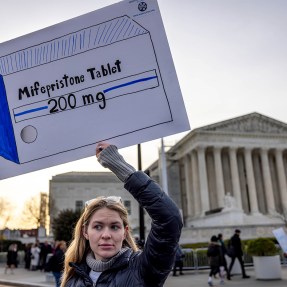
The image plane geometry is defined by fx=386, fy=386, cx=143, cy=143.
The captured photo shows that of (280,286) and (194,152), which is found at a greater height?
(194,152)

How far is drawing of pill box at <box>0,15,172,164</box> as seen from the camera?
2512 mm

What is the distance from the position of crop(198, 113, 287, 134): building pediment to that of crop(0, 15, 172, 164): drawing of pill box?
5254 cm

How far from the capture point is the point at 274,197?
2309 inches

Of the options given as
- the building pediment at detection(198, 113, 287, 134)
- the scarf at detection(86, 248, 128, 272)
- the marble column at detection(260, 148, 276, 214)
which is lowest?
the marble column at detection(260, 148, 276, 214)

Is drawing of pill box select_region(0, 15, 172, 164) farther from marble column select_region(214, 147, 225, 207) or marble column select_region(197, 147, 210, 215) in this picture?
marble column select_region(197, 147, 210, 215)

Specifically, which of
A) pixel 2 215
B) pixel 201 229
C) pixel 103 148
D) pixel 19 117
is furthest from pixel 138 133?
pixel 2 215

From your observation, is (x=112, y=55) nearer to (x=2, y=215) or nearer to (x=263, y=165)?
(x=263, y=165)

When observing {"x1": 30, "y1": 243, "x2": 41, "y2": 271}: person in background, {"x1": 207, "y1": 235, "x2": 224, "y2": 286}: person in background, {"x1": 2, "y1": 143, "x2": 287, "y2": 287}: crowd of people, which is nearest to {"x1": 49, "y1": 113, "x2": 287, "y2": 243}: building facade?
{"x1": 30, "y1": 243, "x2": 41, "y2": 271}: person in background

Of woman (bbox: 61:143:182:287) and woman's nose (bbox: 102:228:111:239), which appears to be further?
woman's nose (bbox: 102:228:111:239)

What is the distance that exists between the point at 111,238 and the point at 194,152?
5521 cm

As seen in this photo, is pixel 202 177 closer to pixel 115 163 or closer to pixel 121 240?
pixel 121 240

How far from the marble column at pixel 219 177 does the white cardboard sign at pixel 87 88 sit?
52.1 m

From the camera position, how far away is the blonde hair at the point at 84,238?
7.26ft

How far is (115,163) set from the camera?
2.07m
